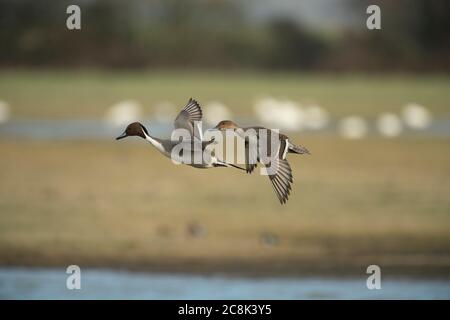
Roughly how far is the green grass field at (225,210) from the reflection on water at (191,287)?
24 cm

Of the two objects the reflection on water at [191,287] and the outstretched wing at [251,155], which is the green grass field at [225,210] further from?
the outstretched wing at [251,155]

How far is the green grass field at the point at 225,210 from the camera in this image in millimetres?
11586

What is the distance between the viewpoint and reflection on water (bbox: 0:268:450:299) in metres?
10.5

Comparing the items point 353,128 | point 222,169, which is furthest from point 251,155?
point 353,128

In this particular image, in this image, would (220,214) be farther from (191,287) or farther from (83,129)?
(83,129)

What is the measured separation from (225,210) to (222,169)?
2135mm

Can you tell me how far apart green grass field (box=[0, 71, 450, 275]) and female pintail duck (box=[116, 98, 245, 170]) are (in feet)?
18.4

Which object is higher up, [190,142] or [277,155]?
[190,142]

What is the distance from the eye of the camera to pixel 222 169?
15266mm

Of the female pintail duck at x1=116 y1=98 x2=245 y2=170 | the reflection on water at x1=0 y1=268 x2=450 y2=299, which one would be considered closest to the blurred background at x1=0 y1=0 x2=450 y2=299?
the reflection on water at x1=0 y1=268 x2=450 y2=299

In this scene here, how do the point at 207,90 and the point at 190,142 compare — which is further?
the point at 207,90

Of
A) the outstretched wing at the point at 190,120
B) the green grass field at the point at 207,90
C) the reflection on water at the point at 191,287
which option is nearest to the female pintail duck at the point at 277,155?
the outstretched wing at the point at 190,120

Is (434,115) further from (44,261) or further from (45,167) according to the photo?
(44,261)

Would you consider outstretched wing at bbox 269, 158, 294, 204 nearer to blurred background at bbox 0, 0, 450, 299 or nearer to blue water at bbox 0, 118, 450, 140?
blurred background at bbox 0, 0, 450, 299
